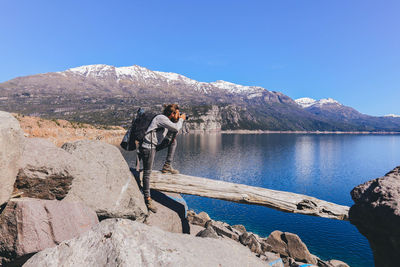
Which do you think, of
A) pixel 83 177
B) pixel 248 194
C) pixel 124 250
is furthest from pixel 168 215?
pixel 124 250

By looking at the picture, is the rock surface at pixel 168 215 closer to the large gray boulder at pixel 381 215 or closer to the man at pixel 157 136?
the man at pixel 157 136

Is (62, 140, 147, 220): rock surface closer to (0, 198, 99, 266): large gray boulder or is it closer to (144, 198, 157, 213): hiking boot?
(144, 198, 157, 213): hiking boot

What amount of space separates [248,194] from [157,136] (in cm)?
504

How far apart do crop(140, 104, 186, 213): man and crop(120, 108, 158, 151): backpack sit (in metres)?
0.19

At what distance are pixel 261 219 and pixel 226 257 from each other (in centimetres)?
2413

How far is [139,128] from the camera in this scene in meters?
8.79

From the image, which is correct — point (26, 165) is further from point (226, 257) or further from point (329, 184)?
point (329, 184)

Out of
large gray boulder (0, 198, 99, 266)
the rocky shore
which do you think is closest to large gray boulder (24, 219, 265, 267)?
the rocky shore

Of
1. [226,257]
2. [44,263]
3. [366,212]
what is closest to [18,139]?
[44,263]

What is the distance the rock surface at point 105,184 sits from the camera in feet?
23.4

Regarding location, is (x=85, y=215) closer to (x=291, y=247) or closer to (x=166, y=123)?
(x=166, y=123)

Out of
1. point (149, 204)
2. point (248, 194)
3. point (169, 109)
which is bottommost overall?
point (149, 204)

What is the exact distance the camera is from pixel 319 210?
9078 millimetres

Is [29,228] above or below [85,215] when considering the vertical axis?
above
